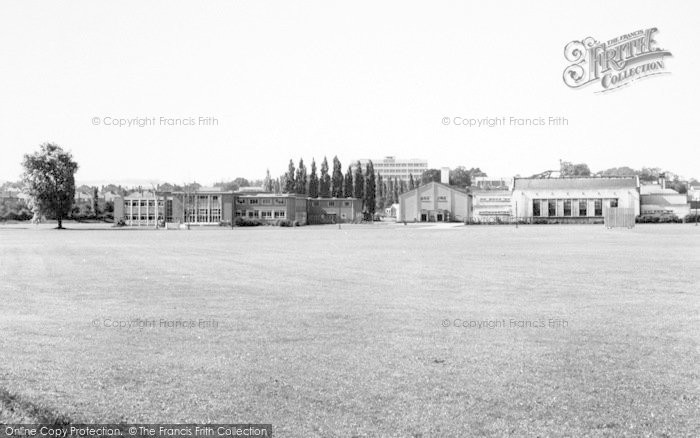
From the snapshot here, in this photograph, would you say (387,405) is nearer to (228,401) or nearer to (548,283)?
(228,401)

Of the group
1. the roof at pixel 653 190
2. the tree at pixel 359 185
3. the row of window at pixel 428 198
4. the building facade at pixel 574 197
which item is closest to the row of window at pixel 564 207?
the building facade at pixel 574 197

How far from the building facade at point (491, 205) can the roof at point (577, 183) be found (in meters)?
4.33

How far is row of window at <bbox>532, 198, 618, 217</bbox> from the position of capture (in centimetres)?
14675

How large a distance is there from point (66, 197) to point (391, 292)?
344 feet

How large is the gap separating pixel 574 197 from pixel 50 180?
103853 millimetres

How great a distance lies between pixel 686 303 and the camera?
66.8 feet

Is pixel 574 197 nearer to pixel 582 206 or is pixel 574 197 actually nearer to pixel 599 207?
pixel 582 206

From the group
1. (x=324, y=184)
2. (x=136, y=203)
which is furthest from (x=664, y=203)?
(x=136, y=203)

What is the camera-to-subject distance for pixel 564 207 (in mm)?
148250

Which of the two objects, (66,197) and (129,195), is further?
(129,195)

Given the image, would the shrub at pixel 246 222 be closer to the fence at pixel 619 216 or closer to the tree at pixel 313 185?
the tree at pixel 313 185

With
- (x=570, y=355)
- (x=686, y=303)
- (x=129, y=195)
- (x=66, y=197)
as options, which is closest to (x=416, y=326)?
→ (x=570, y=355)

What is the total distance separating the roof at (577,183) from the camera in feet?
484

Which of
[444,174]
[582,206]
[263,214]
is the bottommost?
[263,214]
